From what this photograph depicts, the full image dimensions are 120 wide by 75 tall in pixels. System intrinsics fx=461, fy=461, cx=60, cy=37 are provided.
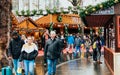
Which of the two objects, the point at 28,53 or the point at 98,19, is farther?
→ the point at 98,19

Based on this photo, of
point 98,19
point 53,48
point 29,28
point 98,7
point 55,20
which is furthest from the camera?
point 55,20

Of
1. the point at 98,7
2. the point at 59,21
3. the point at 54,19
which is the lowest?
the point at 59,21

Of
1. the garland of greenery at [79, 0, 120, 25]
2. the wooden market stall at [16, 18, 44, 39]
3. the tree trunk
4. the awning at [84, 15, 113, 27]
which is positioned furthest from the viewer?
the wooden market stall at [16, 18, 44, 39]

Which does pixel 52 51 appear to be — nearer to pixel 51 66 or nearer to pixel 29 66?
pixel 51 66

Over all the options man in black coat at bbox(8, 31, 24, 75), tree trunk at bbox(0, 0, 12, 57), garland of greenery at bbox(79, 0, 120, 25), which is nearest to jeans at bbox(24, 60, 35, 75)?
man in black coat at bbox(8, 31, 24, 75)

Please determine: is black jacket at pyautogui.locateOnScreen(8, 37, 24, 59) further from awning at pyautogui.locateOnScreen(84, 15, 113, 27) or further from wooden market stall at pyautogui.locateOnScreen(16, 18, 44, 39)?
wooden market stall at pyautogui.locateOnScreen(16, 18, 44, 39)

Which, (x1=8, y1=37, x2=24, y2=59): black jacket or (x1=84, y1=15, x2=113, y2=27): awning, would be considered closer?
(x1=8, y1=37, x2=24, y2=59): black jacket

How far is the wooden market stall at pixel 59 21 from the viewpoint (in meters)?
50.1

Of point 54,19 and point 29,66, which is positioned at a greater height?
point 54,19

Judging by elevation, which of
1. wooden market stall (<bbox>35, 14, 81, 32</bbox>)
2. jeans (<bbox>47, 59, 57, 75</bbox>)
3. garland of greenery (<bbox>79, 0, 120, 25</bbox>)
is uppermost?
Answer: garland of greenery (<bbox>79, 0, 120, 25</bbox>)

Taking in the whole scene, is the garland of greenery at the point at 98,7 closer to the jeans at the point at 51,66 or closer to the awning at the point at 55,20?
the jeans at the point at 51,66

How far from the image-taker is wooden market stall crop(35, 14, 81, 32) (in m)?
50.1

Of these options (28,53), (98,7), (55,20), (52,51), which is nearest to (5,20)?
(52,51)

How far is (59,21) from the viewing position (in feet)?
172
